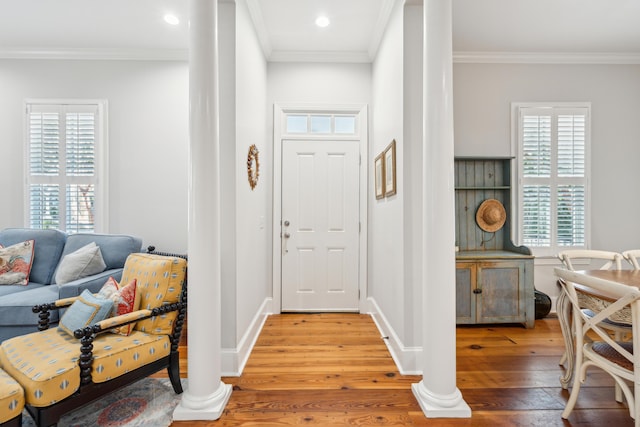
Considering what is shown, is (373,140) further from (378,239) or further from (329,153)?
(378,239)

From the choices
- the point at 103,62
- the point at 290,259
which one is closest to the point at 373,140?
the point at 290,259

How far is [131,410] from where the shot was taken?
1859 millimetres

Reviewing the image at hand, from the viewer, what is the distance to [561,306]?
6.91ft

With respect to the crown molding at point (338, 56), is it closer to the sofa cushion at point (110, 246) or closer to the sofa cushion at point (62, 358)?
the sofa cushion at point (110, 246)

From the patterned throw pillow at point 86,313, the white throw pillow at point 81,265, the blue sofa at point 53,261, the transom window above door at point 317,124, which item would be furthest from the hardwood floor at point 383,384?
the transom window above door at point 317,124

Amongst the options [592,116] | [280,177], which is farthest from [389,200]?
[592,116]

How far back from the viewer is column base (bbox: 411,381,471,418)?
182 centimetres

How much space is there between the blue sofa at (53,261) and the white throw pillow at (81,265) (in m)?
0.07

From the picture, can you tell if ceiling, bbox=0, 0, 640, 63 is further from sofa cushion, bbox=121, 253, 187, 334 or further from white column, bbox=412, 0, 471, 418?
sofa cushion, bbox=121, 253, 187, 334

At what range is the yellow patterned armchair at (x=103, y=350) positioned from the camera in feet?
4.89

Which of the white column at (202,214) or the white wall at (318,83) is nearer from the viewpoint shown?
the white column at (202,214)

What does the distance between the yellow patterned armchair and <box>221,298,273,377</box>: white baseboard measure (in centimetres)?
34

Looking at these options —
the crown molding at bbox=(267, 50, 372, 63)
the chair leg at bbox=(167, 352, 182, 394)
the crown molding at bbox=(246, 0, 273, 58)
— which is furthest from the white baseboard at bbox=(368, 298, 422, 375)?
the crown molding at bbox=(246, 0, 273, 58)

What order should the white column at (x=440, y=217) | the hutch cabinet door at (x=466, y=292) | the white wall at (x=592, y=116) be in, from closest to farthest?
the white column at (x=440, y=217) < the hutch cabinet door at (x=466, y=292) < the white wall at (x=592, y=116)
